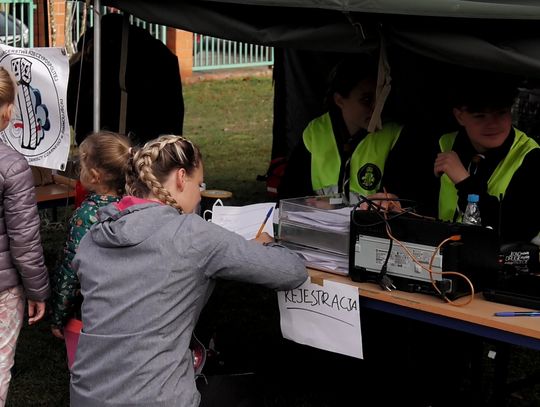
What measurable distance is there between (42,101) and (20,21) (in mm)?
9178

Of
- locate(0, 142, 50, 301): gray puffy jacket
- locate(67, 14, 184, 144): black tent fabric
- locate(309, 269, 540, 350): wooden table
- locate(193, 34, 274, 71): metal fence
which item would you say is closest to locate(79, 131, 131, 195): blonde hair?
locate(0, 142, 50, 301): gray puffy jacket

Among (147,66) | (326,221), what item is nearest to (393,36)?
(326,221)

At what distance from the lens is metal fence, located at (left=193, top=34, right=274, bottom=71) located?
53.9ft

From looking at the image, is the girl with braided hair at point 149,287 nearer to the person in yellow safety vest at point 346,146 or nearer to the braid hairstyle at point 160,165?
the braid hairstyle at point 160,165

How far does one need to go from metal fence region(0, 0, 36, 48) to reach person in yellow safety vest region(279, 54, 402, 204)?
9199 mm

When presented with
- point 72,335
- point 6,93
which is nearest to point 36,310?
point 72,335

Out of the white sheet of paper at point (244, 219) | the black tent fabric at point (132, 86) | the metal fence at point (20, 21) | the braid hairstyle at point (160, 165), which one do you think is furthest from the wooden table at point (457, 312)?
the metal fence at point (20, 21)

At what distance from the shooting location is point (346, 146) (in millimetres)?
4098

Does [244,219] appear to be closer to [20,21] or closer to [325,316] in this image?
[325,316]

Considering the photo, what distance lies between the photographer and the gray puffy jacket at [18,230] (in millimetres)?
3504

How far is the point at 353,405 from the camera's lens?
4.24 m

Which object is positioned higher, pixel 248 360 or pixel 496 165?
pixel 496 165

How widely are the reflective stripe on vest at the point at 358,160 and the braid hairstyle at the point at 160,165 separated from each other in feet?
3.62

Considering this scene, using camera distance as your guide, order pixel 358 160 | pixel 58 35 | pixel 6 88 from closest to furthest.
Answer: pixel 6 88 < pixel 358 160 < pixel 58 35
